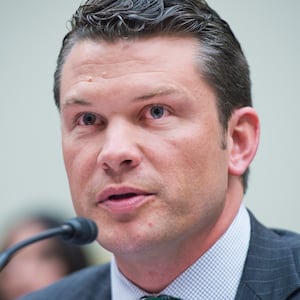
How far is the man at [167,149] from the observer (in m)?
2.40

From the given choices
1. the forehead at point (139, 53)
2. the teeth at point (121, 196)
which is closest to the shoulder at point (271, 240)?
the teeth at point (121, 196)

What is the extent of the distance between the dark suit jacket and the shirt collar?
0.11 ft

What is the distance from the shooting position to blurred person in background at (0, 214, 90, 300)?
4047mm

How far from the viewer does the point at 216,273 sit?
2549 millimetres

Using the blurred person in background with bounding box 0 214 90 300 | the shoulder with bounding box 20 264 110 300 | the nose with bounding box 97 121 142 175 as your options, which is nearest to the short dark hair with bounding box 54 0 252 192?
the nose with bounding box 97 121 142 175

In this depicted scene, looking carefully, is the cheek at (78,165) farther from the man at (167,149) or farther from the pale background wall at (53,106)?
the pale background wall at (53,106)

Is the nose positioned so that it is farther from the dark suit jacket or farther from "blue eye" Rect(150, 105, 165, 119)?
the dark suit jacket

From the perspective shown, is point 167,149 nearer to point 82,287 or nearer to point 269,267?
point 269,267

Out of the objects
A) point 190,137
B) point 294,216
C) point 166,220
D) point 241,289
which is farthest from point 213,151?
point 294,216

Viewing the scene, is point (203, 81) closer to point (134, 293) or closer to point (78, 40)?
point (78, 40)

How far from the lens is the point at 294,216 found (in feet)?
15.6

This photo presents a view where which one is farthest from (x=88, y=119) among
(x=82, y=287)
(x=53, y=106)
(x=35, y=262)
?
(x=53, y=106)

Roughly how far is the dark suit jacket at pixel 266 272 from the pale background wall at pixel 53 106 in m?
1.65

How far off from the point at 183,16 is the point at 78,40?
1.12 feet
